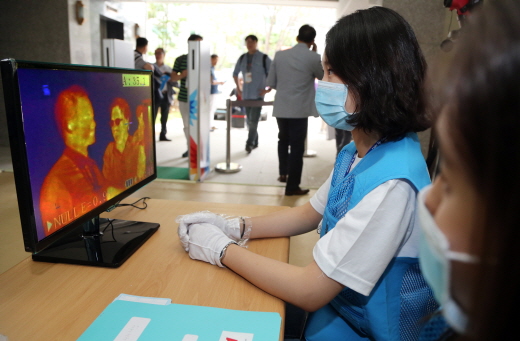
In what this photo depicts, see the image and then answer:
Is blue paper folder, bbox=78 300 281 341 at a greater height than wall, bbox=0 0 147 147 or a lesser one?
lesser

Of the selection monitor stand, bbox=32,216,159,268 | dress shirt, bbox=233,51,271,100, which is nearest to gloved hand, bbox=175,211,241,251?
monitor stand, bbox=32,216,159,268

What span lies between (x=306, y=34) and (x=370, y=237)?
307 centimetres

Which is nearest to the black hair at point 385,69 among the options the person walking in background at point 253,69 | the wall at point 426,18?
the wall at point 426,18

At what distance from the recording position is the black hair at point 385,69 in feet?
2.89

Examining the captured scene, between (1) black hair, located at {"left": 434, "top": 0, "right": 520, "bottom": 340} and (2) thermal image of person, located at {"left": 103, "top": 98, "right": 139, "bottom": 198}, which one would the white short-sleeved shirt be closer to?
(1) black hair, located at {"left": 434, "top": 0, "right": 520, "bottom": 340}

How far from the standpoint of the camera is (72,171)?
87 cm

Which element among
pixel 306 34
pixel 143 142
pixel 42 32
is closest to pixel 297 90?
pixel 306 34

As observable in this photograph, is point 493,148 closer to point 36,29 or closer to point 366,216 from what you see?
point 366,216

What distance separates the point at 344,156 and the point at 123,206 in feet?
2.62

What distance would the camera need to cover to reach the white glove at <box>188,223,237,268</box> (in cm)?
94

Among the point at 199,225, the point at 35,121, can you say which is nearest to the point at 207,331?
the point at 199,225

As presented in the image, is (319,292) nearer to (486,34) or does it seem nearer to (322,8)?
(486,34)

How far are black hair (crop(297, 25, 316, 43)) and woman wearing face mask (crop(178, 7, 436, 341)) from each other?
2664 millimetres

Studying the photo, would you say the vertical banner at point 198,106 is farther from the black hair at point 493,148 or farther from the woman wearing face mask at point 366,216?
the black hair at point 493,148
